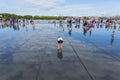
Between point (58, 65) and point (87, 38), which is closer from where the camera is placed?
point (58, 65)

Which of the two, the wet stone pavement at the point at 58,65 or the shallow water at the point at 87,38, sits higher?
the shallow water at the point at 87,38

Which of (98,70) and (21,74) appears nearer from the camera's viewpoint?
(21,74)

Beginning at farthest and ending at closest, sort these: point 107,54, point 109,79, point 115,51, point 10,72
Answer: point 115,51
point 107,54
point 10,72
point 109,79

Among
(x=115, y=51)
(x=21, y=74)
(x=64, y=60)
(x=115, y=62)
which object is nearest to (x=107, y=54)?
(x=115, y=51)

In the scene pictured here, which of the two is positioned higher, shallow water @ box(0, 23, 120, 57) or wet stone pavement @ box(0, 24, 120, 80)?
shallow water @ box(0, 23, 120, 57)

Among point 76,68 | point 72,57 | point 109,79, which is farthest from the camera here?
point 72,57

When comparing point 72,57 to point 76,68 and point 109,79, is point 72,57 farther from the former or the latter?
point 109,79

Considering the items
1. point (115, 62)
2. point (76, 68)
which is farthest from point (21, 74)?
point (115, 62)

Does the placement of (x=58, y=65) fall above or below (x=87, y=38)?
below

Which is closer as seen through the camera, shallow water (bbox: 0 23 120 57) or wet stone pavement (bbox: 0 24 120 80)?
wet stone pavement (bbox: 0 24 120 80)

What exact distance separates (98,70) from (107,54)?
495cm

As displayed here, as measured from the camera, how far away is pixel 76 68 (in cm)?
1232

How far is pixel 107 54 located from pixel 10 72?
865 cm

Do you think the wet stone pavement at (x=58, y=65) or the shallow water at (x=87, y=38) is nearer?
the wet stone pavement at (x=58, y=65)
